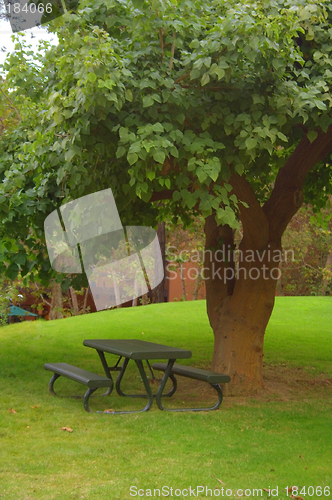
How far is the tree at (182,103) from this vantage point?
15.3ft

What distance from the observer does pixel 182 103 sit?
5.17 meters

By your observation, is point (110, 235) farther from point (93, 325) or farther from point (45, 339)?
point (93, 325)

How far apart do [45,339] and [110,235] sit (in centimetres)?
448

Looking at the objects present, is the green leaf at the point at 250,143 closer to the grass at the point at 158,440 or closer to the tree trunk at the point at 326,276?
the grass at the point at 158,440

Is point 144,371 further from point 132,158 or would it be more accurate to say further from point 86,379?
point 132,158

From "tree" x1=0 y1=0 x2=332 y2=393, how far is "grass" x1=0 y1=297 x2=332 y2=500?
1.23 m

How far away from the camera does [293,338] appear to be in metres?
11.9

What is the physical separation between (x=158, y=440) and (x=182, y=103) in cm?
313

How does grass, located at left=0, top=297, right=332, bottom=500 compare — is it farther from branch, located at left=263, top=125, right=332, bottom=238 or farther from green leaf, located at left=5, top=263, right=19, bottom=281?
branch, located at left=263, top=125, right=332, bottom=238

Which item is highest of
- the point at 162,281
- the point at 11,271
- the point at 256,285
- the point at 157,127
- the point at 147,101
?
the point at 147,101

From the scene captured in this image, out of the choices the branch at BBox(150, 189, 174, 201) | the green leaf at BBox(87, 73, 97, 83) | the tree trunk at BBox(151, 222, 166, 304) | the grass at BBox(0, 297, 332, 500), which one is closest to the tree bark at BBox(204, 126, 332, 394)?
the grass at BBox(0, 297, 332, 500)

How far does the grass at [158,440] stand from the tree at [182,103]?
123 cm

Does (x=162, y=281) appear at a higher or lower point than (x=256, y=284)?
lower

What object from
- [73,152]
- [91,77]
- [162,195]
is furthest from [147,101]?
[162,195]
